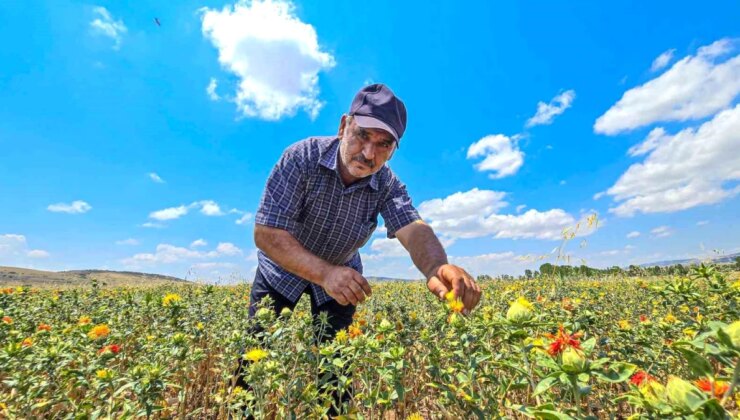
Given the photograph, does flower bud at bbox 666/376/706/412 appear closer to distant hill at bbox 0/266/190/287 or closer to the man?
the man

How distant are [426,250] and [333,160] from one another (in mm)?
1066

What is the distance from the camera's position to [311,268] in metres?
2.44

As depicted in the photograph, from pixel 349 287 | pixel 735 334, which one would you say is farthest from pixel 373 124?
pixel 735 334

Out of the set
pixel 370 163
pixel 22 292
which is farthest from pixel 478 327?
pixel 22 292

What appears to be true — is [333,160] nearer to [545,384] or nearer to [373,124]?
[373,124]

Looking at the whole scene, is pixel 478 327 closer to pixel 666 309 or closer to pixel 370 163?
pixel 370 163

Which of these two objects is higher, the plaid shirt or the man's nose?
the man's nose

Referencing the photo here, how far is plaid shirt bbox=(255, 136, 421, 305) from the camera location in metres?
3.04

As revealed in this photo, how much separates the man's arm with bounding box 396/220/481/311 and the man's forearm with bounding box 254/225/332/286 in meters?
0.72

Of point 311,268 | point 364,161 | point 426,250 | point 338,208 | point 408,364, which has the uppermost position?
point 364,161

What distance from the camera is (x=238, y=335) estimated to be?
2.15 meters

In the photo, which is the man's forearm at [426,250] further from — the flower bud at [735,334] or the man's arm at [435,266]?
the flower bud at [735,334]

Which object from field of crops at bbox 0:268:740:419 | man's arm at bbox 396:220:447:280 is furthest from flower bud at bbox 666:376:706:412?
man's arm at bbox 396:220:447:280

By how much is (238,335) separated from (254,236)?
0.86m
